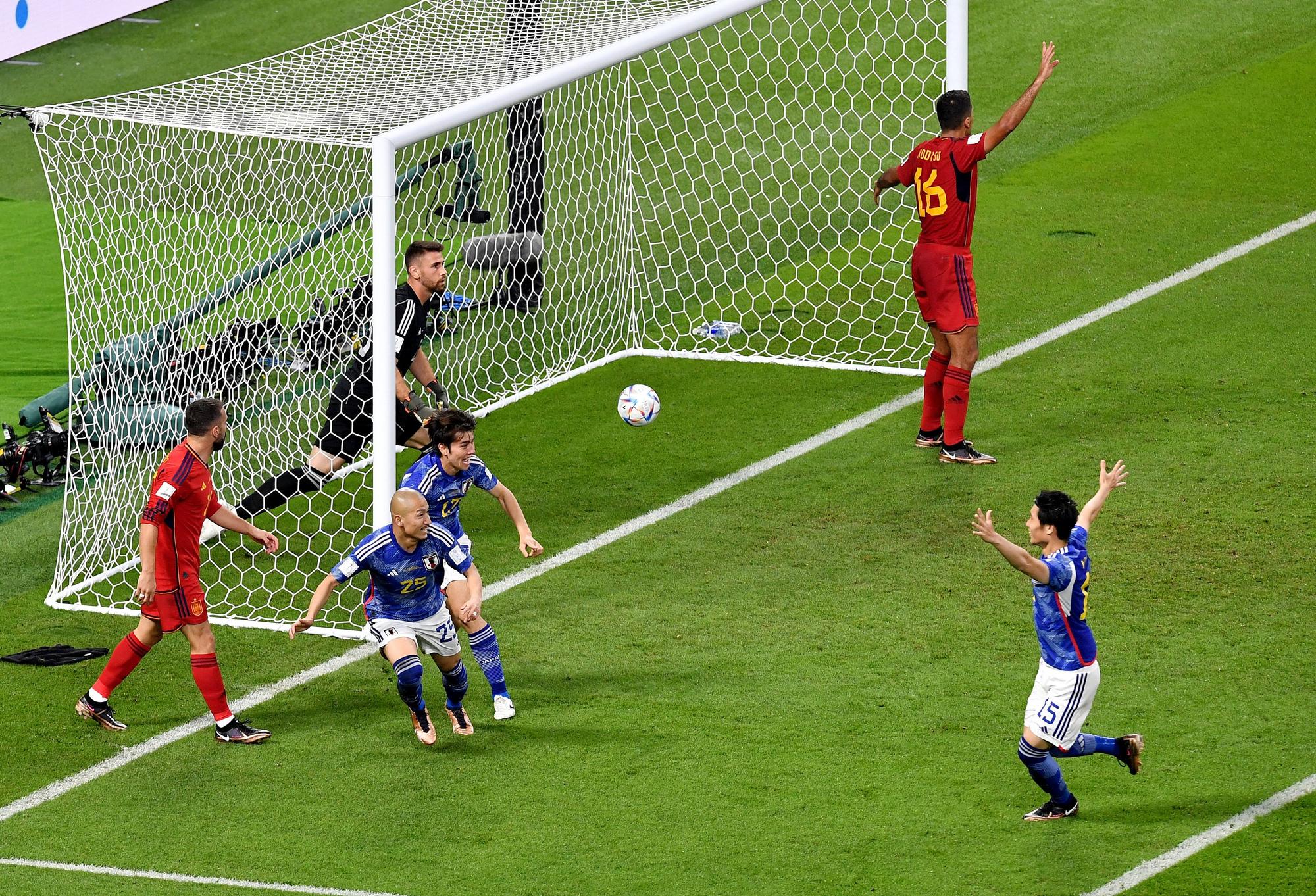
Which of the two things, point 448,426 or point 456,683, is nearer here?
point 456,683

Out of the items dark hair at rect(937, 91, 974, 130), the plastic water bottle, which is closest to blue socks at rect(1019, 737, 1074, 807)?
dark hair at rect(937, 91, 974, 130)

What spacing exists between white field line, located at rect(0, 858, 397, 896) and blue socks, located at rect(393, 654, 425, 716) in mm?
1176

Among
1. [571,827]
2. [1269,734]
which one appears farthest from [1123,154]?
[571,827]

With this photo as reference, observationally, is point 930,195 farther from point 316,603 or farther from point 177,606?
point 177,606

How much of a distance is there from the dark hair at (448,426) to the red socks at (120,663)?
5.07 feet

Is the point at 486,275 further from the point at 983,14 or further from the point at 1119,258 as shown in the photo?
the point at 983,14

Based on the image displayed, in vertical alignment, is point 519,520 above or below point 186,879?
above

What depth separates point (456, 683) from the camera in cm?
820

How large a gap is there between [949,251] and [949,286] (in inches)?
8.0

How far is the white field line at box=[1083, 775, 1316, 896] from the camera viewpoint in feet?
22.6

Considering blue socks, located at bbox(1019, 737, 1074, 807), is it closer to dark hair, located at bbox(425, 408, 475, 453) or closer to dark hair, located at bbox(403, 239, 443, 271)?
dark hair, located at bbox(425, 408, 475, 453)

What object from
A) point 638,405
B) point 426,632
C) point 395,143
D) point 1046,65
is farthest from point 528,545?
point 1046,65

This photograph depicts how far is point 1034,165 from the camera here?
16.1 metres

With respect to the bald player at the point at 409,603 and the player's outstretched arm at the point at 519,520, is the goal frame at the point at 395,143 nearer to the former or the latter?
the player's outstretched arm at the point at 519,520
